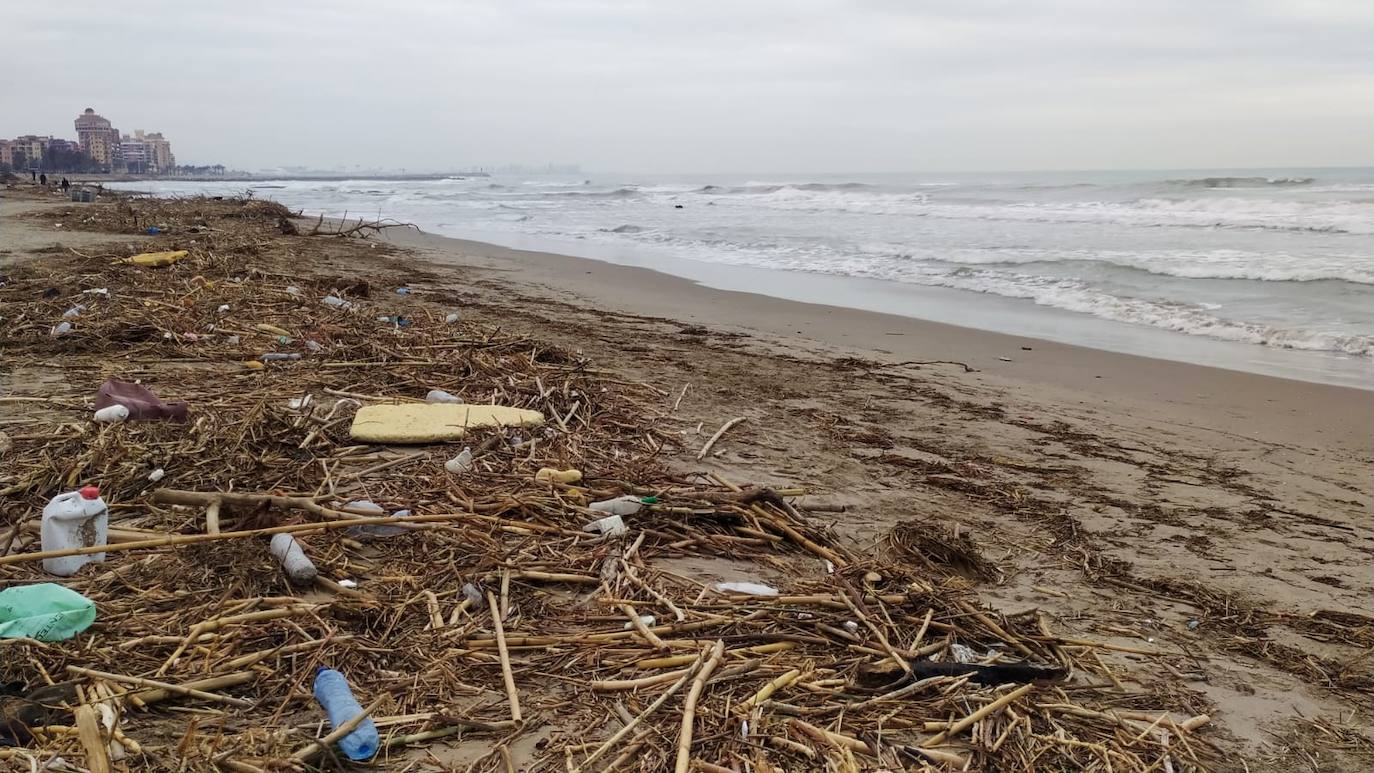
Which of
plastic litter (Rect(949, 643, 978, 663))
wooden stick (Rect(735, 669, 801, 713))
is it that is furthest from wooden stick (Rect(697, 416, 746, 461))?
wooden stick (Rect(735, 669, 801, 713))

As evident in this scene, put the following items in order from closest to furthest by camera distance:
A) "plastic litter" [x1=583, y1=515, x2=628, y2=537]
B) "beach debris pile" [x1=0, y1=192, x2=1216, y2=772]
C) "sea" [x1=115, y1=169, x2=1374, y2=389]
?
"beach debris pile" [x1=0, y1=192, x2=1216, y2=772] < "plastic litter" [x1=583, y1=515, x2=628, y2=537] < "sea" [x1=115, y1=169, x2=1374, y2=389]

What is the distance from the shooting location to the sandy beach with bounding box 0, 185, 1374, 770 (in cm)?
276

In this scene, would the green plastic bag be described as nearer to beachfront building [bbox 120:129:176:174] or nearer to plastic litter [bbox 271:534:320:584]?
plastic litter [bbox 271:534:320:584]

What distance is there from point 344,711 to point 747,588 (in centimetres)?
138

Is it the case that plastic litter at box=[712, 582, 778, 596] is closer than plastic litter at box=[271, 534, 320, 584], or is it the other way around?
plastic litter at box=[271, 534, 320, 584]

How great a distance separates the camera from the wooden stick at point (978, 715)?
212cm

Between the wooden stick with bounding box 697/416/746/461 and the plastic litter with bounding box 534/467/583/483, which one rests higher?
the plastic litter with bounding box 534/467/583/483

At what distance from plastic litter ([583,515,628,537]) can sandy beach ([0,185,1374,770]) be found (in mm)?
300

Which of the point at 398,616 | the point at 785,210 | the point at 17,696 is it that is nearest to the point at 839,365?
the point at 398,616

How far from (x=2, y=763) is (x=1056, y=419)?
580cm

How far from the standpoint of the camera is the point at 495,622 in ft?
8.23

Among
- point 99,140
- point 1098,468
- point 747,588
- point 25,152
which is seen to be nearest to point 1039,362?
point 1098,468

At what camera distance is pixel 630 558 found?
3.02 metres

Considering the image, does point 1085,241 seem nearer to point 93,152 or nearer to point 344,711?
point 344,711
